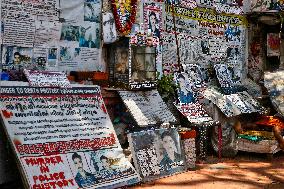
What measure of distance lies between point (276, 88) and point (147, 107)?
12.4 feet

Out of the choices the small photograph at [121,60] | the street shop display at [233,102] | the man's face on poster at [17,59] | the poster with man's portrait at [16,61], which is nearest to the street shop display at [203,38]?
the street shop display at [233,102]

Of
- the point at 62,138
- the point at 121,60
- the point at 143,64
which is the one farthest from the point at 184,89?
the point at 62,138

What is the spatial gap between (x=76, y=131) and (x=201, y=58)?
16.2ft

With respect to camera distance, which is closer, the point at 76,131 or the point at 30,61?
the point at 76,131

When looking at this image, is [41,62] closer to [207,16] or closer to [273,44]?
[207,16]

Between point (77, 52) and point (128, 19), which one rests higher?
point (128, 19)

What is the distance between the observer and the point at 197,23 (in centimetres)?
1036

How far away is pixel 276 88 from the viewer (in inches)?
406

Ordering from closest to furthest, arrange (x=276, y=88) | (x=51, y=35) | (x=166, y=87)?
(x=51, y=35) → (x=166, y=87) → (x=276, y=88)

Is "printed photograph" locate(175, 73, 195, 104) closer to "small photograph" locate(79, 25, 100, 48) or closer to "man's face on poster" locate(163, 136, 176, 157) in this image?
"man's face on poster" locate(163, 136, 176, 157)

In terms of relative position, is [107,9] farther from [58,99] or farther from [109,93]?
[58,99]

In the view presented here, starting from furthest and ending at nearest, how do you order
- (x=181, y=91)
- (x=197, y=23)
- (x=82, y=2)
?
(x=197, y=23)
(x=181, y=91)
(x=82, y=2)

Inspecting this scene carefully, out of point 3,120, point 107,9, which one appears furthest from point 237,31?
point 3,120

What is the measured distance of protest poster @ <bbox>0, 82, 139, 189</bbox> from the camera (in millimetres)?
5688
